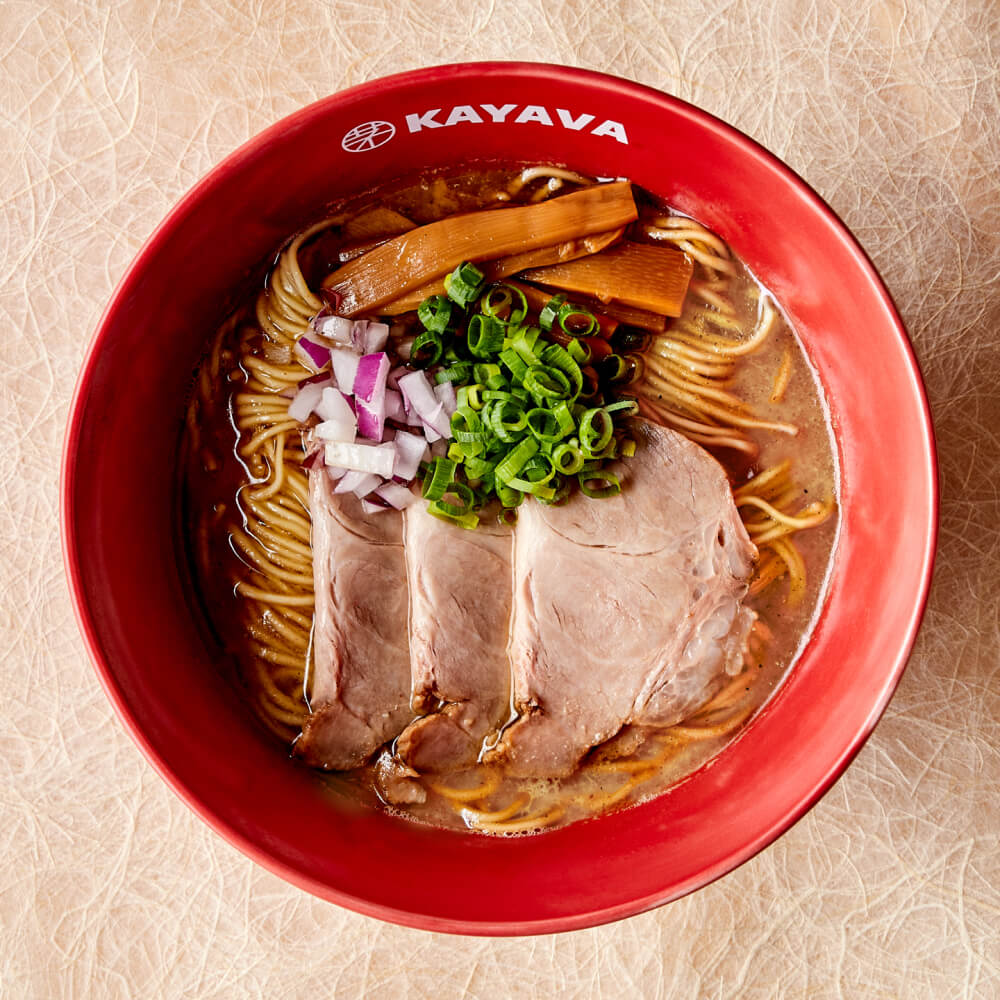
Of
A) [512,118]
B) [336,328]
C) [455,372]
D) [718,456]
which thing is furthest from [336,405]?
[718,456]

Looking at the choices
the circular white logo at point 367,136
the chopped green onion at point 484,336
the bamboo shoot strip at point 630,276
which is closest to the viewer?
the circular white logo at point 367,136

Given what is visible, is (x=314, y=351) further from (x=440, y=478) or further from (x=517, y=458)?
(x=517, y=458)

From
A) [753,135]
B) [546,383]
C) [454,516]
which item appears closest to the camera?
[546,383]

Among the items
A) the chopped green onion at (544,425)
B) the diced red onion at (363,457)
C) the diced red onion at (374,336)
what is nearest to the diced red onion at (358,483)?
the diced red onion at (363,457)

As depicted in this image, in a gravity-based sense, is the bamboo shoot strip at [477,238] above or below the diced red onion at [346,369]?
above

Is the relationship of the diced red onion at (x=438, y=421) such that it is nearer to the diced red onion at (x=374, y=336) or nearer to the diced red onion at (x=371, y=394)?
the diced red onion at (x=371, y=394)

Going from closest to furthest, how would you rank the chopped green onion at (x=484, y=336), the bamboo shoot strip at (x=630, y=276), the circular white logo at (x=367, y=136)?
the circular white logo at (x=367, y=136), the chopped green onion at (x=484, y=336), the bamboo shoot strip at (x=630, y=276)

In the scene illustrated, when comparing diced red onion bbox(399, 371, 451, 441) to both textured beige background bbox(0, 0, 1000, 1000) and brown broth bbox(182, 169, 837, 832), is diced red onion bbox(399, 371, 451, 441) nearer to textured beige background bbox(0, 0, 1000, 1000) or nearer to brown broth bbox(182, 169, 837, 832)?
brown broth bbox(182, 169, 837, 832)
